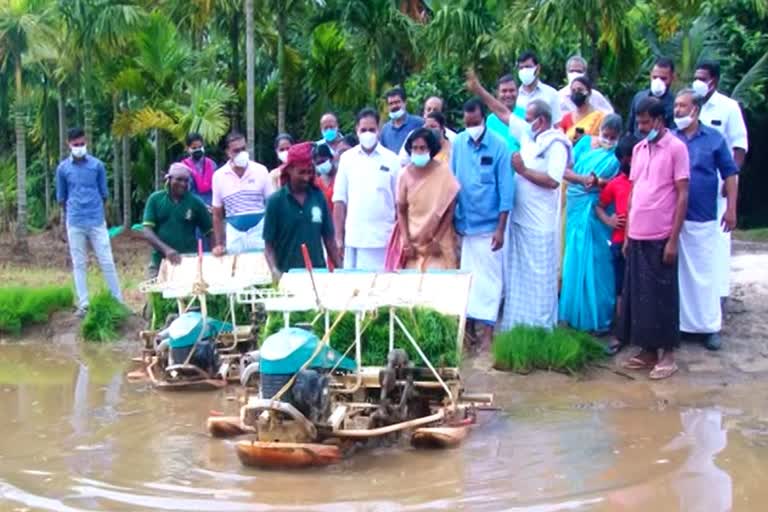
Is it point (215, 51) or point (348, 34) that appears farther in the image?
point (215, 51)

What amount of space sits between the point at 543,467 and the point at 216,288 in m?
3.29

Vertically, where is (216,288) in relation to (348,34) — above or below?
below

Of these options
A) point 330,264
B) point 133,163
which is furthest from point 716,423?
point 133,163

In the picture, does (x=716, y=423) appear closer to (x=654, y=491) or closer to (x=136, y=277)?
(x=654, y=491)

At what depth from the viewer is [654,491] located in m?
5.66

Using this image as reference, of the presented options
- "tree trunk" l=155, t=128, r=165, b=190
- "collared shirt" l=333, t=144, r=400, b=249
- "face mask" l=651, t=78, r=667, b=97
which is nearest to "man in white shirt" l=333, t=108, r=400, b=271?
"collared shirt" l=333, t=144, r=400, b=249

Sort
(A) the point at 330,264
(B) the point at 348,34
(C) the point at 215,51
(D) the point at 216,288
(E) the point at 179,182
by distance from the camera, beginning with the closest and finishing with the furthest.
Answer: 1. (A) the point at 330,264
2. (D) the point at 216,288
3. (E) the point at 179,182
4. (B) the point at 348,34
5. (C) the point at 215,51

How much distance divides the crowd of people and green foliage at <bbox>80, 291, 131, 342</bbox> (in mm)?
1366

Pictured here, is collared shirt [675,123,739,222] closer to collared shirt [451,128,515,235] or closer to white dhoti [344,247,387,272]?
collared shirt [451,128,515,235]

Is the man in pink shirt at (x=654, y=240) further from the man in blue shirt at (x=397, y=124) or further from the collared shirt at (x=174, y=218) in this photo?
the collared shirt at (x=174, y=218)

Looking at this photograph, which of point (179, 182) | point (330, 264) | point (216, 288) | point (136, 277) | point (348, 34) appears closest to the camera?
point (330, 264)

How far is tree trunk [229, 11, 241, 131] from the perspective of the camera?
1793 centimetres

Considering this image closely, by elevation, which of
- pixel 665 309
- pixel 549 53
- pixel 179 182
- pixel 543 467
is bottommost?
pixel 543 467

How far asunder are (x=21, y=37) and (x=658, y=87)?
10177mm
